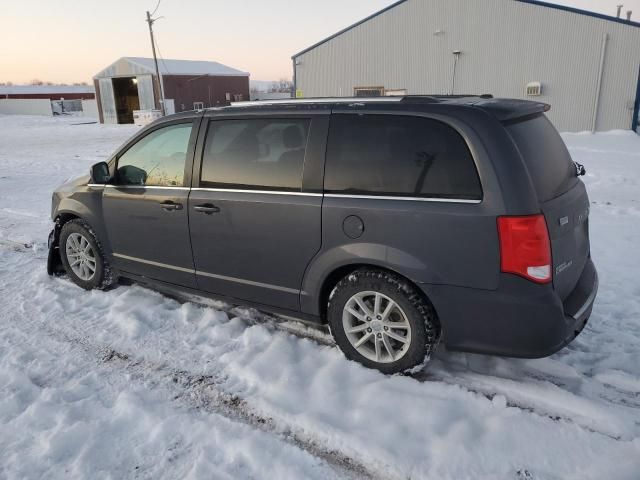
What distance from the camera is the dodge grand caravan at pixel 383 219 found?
2.79m

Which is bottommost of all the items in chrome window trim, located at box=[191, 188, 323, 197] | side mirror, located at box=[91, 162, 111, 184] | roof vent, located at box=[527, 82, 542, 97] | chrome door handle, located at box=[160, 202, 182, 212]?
chrome door handle, located at box=[160, 202, 182, 212]

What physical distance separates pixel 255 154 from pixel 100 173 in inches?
67.1

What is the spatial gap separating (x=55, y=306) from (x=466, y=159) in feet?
12.8

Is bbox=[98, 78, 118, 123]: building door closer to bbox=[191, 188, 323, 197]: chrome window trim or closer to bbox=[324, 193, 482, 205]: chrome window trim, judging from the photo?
bbox=[191, 188, 323, 197]: chrome window trim

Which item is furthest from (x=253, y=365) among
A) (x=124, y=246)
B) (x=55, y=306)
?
(x=55, y=306)

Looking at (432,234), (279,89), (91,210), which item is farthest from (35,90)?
(432,234)

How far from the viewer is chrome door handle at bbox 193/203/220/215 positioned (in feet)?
12.4

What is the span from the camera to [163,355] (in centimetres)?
364

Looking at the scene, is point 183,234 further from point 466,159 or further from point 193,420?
point 466,159

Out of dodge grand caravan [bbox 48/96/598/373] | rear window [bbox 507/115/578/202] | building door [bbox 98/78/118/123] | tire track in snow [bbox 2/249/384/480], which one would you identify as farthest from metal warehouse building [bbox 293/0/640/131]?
building door [bbox 98/78/118/123]

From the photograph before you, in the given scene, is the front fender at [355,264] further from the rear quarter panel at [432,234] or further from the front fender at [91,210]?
the front fender at [91,210]

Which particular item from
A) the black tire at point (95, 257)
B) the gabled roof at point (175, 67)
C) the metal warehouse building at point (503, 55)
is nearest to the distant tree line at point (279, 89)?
the gabled roof at point (175, 67)

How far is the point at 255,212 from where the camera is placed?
11.7ft

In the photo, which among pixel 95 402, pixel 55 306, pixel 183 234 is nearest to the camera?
pixel 95 402
